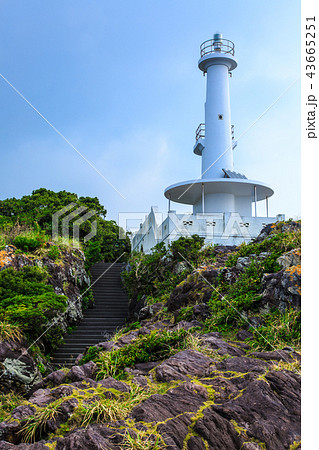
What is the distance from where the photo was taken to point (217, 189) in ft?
65.7

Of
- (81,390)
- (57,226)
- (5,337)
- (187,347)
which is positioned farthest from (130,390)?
(57,226)

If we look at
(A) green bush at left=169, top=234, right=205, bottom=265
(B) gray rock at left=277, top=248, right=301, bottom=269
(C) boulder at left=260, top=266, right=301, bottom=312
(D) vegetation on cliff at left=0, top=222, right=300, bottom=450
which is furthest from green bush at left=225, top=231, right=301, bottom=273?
(A) green bush at left=169, top=234, right=205, bottom=265

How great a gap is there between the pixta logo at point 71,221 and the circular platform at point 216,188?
5632 mm

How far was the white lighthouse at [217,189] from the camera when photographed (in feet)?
54.7

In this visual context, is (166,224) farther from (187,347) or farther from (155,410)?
(155,410)

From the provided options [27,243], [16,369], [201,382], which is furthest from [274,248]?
[27,243]

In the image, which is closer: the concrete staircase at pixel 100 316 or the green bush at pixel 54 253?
the concrete staircase at pixel 100 316

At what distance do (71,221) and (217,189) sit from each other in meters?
9.79

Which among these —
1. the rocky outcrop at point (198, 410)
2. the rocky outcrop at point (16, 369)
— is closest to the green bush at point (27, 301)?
the rocky outcrop at point (16, 369)

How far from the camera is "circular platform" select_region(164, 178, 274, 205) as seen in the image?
18.9 meters

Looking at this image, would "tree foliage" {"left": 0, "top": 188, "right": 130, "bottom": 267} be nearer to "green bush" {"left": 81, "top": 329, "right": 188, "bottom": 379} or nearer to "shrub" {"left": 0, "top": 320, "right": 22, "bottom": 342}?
"shrub" {"left": 0, "top": 320, "right": 22, "bottom": 342}

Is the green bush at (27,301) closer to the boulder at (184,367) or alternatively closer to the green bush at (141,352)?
the green bush at (141,352)

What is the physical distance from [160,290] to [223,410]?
9777 millimetres

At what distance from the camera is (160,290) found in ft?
46.6
